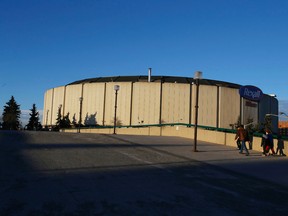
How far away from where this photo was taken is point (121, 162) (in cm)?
1170

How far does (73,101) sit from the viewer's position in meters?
89.7

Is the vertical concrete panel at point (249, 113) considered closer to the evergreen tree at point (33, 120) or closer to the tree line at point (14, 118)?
the tree line at point (14, 118)

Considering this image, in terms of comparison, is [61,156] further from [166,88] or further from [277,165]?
[166,88]

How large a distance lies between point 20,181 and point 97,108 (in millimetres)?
76439

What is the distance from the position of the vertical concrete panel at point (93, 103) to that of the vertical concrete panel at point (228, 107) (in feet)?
90.9

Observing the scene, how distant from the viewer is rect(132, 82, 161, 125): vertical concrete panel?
79.8m

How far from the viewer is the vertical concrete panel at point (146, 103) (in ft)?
262

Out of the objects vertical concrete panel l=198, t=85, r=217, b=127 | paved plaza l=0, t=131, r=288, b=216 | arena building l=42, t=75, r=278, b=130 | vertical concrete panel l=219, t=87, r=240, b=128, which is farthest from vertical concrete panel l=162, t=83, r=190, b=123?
paved plaza l=0, t=131, r=288, b=216

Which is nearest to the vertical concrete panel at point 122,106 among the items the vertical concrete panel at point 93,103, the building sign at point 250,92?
the vertical concrete panel at point 93,103

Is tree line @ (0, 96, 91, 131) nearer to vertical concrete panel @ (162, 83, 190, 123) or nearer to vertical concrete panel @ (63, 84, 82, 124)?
vertical concrete panel @ (63, 84, 82, 124)

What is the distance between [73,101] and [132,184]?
273 ft

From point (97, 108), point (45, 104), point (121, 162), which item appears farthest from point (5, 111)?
point (121, 162)

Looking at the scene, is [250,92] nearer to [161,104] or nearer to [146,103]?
[161,104]

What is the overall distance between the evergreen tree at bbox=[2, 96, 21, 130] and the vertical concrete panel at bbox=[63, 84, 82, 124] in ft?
50.3
